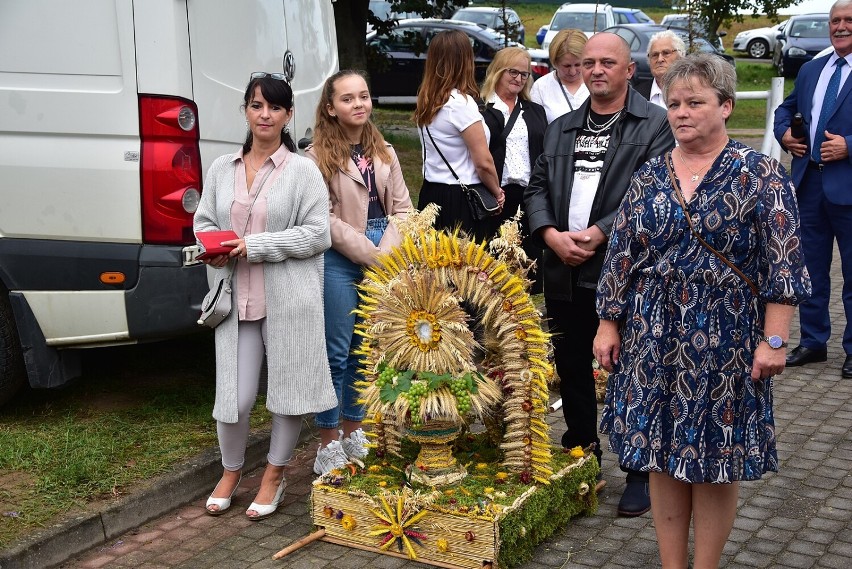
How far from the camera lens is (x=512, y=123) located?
244 inches

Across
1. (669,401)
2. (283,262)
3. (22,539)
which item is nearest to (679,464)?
(669,401)

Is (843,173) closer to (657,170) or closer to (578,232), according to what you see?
(578,232)

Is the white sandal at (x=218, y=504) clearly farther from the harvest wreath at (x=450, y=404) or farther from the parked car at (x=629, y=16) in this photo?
the parked car at (x=629, y=16)

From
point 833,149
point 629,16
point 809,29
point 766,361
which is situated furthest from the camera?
point 629,16

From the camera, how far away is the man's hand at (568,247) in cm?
458

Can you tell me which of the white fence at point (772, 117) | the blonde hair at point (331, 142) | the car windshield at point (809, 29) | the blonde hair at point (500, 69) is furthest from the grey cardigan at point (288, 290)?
the car windshield at point (809, 29)

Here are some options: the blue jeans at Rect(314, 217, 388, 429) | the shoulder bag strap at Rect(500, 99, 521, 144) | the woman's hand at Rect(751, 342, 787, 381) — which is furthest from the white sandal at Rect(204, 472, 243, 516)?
the shoulder bag strap at Rect(500, 99, 521, 144)

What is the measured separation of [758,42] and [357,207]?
108 ft

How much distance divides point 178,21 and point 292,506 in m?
2.28

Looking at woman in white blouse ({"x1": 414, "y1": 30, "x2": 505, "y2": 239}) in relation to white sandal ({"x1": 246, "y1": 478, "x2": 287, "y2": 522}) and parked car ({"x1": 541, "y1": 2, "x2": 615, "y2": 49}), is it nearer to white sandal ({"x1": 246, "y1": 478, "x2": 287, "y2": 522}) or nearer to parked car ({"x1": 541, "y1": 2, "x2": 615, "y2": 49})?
white sandal ({"x1": 246, "y1": 478, "x2": 287, "y2": 522})

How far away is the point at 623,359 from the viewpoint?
151 inches

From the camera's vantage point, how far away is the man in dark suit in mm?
6629

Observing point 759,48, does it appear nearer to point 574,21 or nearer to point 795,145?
point 574,21

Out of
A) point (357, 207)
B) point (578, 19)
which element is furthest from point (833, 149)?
point (578, 19)
